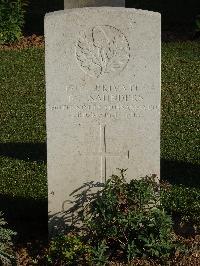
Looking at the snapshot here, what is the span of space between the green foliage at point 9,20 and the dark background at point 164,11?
43.0 inches

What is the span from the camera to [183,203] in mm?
6387

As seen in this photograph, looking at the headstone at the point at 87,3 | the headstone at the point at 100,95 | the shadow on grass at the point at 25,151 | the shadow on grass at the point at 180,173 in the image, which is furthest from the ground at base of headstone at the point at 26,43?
the headstone at the point at 100,95

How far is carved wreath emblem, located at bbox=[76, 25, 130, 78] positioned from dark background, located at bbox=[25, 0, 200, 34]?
994 cm

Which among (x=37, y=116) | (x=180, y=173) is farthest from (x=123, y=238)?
(x=37, y=116)

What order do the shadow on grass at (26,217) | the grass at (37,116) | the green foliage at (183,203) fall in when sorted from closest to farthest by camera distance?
the shadow on grass at (26,217) → the green foliage at (183,203) → the grass at (37,116)

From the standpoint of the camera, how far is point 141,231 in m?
5.07

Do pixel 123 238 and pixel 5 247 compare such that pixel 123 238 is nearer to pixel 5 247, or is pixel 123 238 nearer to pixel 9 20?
pixel 5 247

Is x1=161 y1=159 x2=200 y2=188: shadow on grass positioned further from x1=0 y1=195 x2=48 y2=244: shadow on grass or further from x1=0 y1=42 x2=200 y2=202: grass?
x1=0 y1=195 x2=48 y2=244: shadow on grass

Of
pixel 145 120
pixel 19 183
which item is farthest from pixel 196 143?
pixel 145 120

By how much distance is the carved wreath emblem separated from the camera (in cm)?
514

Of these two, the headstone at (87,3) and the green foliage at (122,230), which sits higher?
the headstone at (87,3)

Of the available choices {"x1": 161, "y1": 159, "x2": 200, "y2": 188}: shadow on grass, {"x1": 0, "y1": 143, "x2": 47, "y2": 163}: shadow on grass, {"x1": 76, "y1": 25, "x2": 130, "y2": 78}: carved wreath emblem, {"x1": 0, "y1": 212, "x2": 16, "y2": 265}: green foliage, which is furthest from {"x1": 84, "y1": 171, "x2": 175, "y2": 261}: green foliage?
{"x1": 0, "y1": 143, "x2": 47, "y2": 163}: shadow on grass

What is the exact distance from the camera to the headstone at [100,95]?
5.11m

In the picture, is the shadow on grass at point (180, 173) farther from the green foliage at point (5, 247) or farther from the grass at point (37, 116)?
the green foliage at point (5, 247)
